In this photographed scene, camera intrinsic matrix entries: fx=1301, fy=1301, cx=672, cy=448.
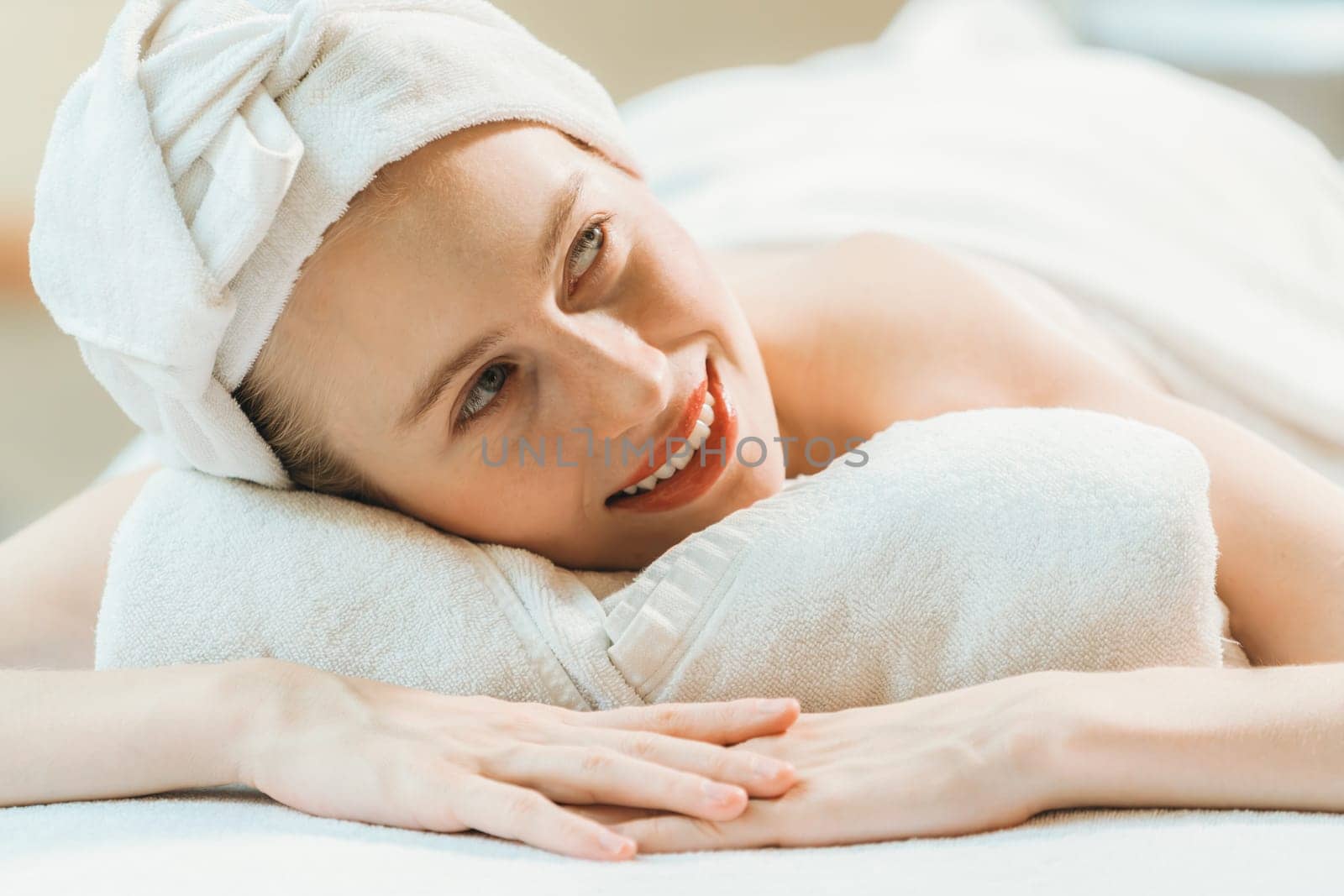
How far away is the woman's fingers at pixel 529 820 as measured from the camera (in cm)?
73

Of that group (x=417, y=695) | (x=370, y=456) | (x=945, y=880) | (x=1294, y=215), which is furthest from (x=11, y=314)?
(x=945, y=880)

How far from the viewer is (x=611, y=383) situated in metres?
0.94

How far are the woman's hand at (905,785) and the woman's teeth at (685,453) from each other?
30 centimetres

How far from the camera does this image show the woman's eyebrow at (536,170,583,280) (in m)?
0.93

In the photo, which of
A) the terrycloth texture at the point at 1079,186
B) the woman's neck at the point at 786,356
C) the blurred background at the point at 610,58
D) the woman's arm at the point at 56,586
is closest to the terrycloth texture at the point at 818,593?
the woman's arm at the point at 56,586

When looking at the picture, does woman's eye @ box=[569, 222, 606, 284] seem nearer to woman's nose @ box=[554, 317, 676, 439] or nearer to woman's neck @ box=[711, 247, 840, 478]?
woman's nose @ box=[554, 317, 676, 439]

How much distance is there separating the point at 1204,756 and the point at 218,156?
729mm

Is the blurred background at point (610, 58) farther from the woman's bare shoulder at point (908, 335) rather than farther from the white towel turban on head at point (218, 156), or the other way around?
the white towel turban on head at point (218, 156)

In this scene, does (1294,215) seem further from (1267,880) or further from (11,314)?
(11,314)

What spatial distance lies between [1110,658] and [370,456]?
21.8 inches

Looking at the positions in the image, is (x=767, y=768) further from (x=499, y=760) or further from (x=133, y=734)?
(x=133, y=734)

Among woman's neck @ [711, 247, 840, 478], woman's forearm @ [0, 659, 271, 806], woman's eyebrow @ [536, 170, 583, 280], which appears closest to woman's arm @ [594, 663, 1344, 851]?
woman's forearm @ [0, 659, 271, 806]

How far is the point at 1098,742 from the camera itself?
2.35 ft

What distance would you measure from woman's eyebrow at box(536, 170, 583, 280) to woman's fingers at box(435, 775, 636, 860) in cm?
36
